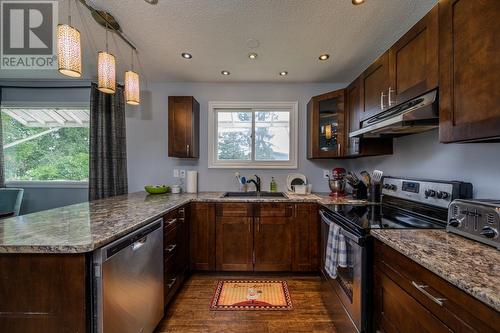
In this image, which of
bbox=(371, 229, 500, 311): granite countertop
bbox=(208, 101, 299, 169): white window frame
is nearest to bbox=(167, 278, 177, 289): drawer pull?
bbox=(208, 101, 299, 169): white window frame

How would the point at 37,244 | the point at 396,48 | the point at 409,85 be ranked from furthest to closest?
the point at 396,48, the point at 409,85, the point at 37,244

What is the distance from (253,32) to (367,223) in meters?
1.76

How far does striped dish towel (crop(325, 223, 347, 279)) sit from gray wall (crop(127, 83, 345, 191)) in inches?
57.5

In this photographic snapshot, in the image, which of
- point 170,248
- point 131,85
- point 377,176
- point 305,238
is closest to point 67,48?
point 131,85

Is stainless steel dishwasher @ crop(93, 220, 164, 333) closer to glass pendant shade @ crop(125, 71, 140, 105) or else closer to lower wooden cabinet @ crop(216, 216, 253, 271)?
lower wooden cabinet @ crop(216, 216, 253, 271)

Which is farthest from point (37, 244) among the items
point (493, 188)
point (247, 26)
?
point (493, 188)

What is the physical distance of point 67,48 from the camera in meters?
1.25

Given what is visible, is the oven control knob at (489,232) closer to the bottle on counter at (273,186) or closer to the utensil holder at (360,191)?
the utensil holder at (360,191)

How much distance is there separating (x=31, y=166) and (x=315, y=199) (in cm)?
405

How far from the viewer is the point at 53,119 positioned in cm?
314

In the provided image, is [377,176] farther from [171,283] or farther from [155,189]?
[155,189]

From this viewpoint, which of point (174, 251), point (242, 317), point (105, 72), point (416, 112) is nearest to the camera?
point (416, 112)

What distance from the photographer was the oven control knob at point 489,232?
885 millimetres

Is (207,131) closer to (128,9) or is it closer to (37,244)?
(128,9)
